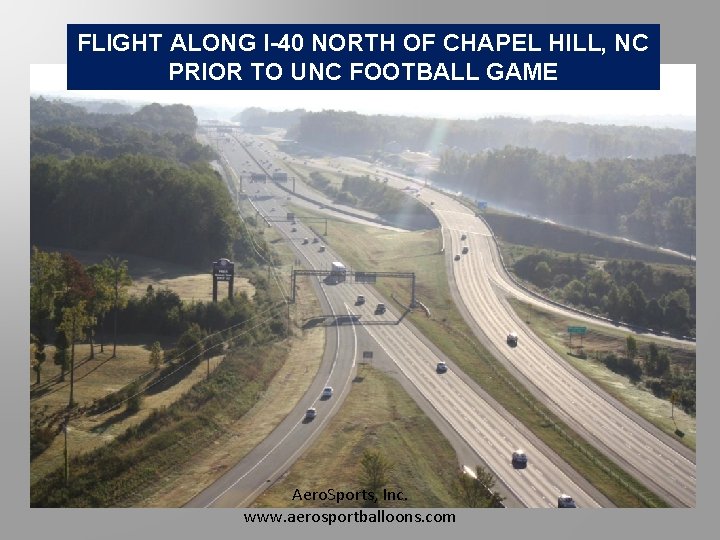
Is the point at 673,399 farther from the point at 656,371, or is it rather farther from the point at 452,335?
the point at 452,335

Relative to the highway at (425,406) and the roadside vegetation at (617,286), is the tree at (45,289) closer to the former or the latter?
the highway at (425,406)

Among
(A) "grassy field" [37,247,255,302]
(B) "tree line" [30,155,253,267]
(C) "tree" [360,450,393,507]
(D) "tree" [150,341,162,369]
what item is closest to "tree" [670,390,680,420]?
(C) "tree" [360,450,393,507]

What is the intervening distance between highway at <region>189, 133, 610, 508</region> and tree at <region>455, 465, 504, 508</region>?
2.85 m

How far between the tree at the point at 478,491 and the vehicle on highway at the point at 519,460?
5272 mm

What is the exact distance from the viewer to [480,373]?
72062 mm

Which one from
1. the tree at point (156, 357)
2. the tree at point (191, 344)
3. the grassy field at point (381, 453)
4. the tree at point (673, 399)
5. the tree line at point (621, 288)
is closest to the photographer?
the grassy field at point (381, 453)

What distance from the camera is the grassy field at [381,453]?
138 feet

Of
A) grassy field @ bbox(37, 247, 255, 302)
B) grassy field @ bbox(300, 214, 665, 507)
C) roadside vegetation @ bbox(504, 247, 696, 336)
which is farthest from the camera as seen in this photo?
grassy field @ bbox(37, 247, 255, 302)

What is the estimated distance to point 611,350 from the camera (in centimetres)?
8362

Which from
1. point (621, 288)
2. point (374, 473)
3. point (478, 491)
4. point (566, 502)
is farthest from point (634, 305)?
point (374, 473)

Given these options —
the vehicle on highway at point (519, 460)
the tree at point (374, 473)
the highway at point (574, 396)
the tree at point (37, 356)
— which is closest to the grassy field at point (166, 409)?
the tree at point (37, 356)

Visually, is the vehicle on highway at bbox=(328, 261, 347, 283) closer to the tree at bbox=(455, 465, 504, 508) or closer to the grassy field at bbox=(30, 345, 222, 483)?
the grassy field at bbox=(30, 345, 222, 483)

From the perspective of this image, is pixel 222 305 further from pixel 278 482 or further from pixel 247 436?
pixel 278 482

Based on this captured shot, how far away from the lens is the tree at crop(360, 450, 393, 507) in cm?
A: 4097
